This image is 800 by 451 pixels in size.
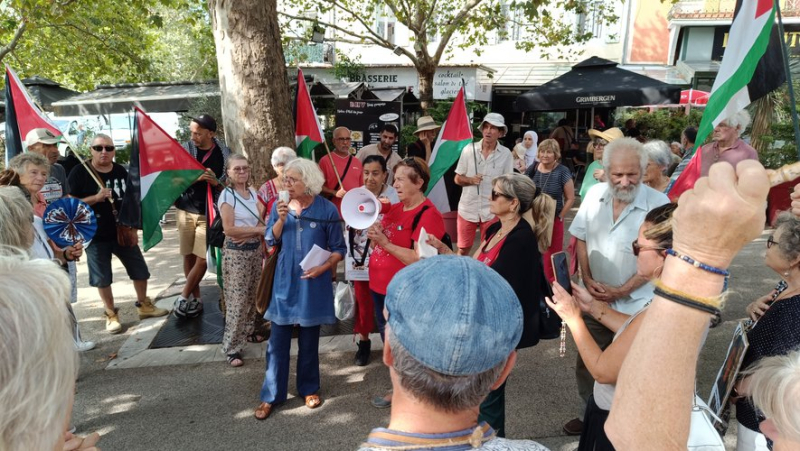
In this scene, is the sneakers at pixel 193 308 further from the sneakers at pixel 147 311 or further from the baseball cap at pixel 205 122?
the baseball cap at pixel 205 122

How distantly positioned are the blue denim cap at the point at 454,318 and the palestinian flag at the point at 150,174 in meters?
3.78

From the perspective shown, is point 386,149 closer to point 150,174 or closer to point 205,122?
point 205,122

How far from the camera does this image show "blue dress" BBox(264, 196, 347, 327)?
3627mm

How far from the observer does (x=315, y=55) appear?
23.7 meters

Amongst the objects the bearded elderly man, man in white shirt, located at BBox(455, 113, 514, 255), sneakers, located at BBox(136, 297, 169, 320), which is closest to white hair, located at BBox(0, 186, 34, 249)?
sneakers, located at BBox(136, 297, 169, 320)

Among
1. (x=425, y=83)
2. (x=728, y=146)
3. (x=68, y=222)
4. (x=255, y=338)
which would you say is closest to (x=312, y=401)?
(x=255, y=338)

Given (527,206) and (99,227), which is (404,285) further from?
(99,227)

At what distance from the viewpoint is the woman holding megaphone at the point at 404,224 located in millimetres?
3699

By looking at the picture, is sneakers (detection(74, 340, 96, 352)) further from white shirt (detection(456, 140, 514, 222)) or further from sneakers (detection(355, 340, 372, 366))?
white shirt (detection(456, 140, 514, 222))

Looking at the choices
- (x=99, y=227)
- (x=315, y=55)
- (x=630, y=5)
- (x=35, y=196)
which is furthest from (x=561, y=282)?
(x=315, y=55)

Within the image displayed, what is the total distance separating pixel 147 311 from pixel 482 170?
13.3 feet

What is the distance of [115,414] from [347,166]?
140 inches

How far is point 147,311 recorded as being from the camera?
5516 millimetres

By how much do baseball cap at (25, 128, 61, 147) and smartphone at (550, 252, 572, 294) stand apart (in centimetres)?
470
